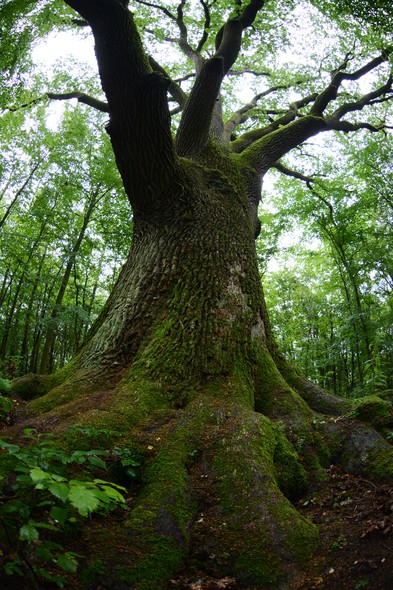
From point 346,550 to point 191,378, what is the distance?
1.95m

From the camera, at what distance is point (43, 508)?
2.29 meters

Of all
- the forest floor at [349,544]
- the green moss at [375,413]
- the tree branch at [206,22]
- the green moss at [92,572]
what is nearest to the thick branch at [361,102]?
the tree branch at [206,22]

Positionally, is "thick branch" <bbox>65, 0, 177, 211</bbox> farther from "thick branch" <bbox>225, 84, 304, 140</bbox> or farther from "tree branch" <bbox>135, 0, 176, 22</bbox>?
"tree branch" <bbox>135, 0, 176, 22</bbox>

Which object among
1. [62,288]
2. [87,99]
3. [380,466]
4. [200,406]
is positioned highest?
[87,99]

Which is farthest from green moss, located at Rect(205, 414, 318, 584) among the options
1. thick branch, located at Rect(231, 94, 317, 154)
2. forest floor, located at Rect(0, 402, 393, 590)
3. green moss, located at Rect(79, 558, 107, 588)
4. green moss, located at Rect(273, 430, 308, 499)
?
thick branch, located at Rect(231, 94, 317, 154)

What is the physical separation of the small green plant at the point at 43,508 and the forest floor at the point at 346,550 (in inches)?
7.4

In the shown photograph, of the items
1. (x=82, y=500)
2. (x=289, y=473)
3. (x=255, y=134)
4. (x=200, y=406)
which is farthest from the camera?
(x=255, y=134)

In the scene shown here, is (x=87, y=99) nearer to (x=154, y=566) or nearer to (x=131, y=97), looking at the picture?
(x=131, y=97)

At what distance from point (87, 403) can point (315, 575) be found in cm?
228

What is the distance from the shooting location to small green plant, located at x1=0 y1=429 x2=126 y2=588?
4.59 feet

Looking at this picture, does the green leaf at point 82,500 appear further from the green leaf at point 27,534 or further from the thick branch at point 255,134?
the thick branch at point 255,134

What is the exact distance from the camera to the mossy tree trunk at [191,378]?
2418 millimetres

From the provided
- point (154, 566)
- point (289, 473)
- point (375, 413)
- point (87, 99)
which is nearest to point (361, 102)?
point (87, 99)

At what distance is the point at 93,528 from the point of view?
2350mm
